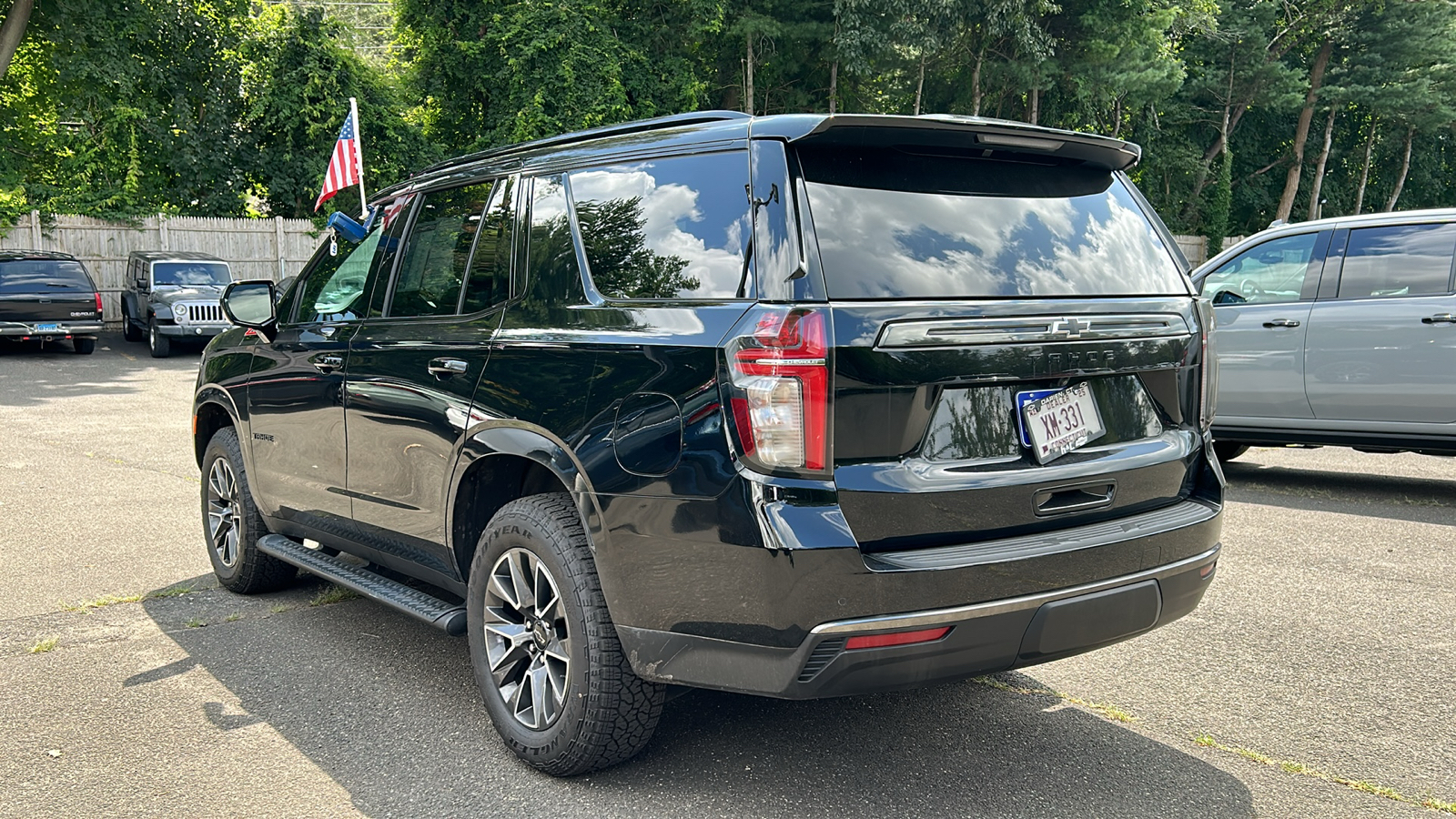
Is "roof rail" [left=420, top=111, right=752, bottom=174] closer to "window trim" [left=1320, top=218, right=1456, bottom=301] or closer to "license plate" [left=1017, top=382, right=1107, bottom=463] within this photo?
"license plate" [left=1017, top=382, right=1107, bottom=463]

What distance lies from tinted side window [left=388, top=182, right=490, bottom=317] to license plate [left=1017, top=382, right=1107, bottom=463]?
77.0 inches

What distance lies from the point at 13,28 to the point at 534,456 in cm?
2589

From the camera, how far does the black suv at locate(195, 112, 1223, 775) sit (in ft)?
8.84

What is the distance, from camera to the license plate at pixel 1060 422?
9.70ft

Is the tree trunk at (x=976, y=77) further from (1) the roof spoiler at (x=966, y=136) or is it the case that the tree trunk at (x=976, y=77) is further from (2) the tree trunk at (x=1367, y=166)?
(1) the roof spoiler at (x=966, y=136)

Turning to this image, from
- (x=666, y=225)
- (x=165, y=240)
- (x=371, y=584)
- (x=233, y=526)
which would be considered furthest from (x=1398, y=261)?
(x=165, y=240)

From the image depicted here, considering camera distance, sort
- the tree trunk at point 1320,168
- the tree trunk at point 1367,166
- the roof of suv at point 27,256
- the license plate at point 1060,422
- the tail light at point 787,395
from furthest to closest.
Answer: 1. the tree trunk at point 1367,166
2. the tree trunk at point 1320,168
3. the roof of suv at point 27,256
4. the license plate at point 1060,422
5. the tail light at point 787,395

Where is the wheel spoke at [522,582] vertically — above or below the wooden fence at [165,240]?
below

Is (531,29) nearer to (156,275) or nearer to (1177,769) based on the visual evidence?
(156,275)

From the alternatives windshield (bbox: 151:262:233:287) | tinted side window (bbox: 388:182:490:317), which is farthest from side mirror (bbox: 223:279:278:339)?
windshield (bbox: 151:262:233:287)

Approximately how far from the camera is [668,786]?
3232mm

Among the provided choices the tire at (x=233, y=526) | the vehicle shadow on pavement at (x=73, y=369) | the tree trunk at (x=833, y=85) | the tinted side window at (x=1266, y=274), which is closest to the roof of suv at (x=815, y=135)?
the tire at (x=233, y=526)

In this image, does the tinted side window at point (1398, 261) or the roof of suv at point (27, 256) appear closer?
the tinted side window at point (1398, 261)

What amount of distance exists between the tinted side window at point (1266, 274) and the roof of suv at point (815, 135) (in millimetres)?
4784
